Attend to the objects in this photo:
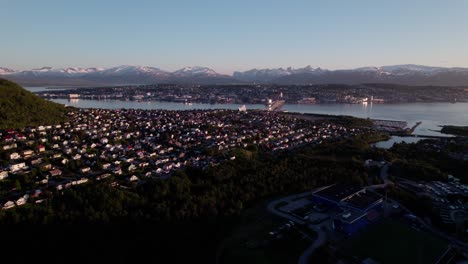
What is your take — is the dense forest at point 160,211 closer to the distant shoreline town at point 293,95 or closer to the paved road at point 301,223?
the paved road at point 301,223

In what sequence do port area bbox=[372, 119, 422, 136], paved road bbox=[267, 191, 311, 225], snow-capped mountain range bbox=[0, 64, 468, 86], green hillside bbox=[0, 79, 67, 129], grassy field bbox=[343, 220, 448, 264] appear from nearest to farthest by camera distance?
grassy field bbox=[343, 220, 448, 264]
paved road bbox=[267, 191, 311, 225]
green hillside bbox=[0, 79, 67, 129]
port area bbox=[372, 119, 422, 136]
snow-capped mountain range bbox=[0, 64, 468, 86]

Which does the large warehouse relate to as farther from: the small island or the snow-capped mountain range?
the snow-capped mountain range

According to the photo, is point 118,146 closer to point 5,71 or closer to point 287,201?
point 287,201

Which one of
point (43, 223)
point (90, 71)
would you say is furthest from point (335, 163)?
point (90, 71)

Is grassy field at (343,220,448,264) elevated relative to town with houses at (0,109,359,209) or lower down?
lower down

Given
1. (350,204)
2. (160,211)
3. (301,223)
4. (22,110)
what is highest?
(22,110)

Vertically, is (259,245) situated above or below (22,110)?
below

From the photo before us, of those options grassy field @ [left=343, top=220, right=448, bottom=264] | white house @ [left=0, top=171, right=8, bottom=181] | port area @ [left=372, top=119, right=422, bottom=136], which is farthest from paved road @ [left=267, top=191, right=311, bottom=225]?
port area @ [left=372, top=119, right=422, bottom=136]

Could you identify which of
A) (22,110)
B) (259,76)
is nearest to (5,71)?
(259,76)
